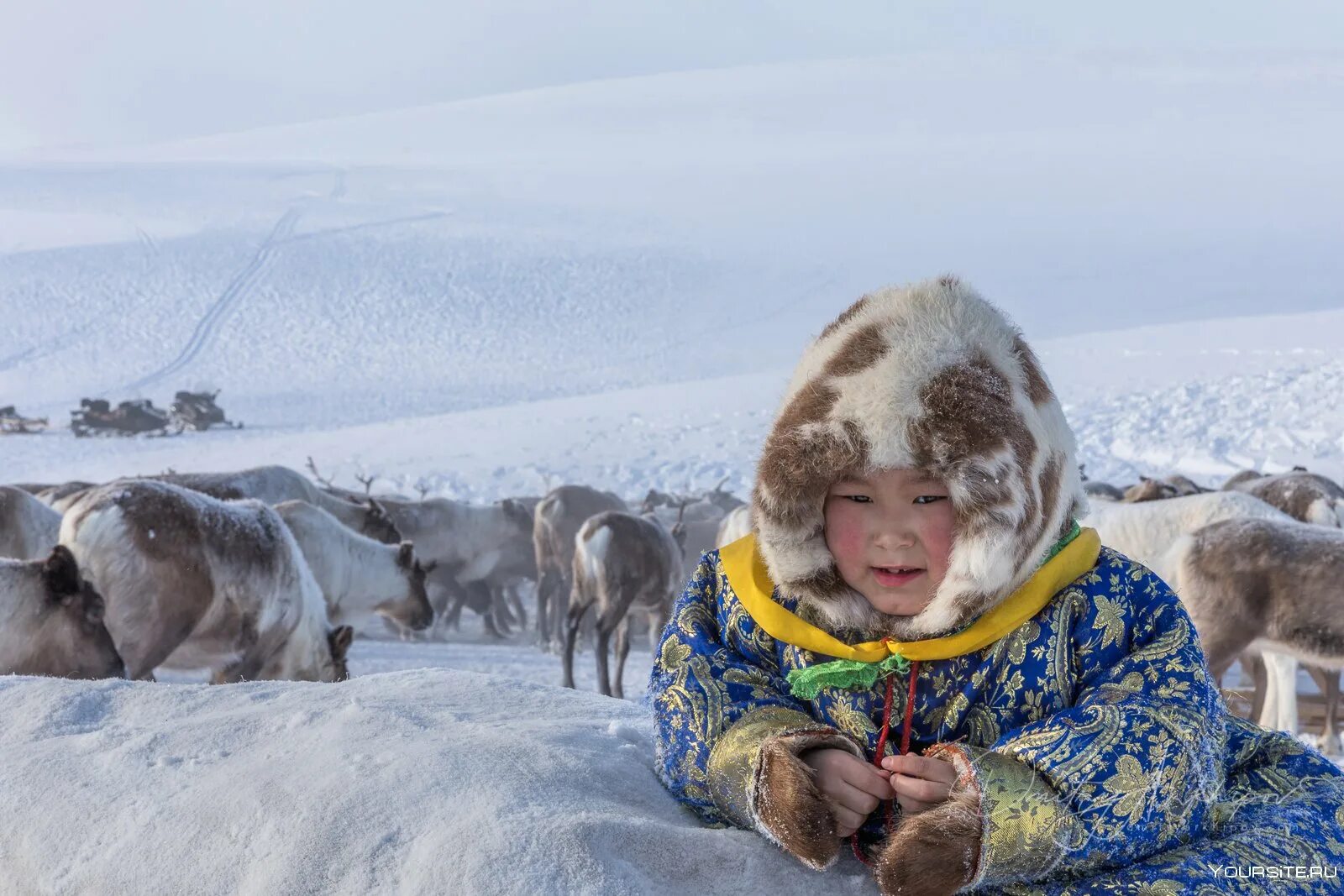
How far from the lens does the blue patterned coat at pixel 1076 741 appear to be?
1.67 meters

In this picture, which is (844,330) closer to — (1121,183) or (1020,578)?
(1020,578)

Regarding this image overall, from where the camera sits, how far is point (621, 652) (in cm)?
1136

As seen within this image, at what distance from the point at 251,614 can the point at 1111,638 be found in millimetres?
5273

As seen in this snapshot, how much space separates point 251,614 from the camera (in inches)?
252

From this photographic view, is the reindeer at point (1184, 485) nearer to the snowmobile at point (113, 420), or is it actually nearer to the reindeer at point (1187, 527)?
the reindeer at point (1187, 527)

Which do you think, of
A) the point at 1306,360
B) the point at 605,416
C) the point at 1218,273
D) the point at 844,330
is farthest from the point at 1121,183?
the point at 844,330

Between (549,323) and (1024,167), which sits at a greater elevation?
(1024,167)

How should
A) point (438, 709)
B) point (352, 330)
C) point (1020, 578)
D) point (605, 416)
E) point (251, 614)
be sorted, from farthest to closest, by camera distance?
point (352, 330), point (605, 416), point (251, 614), point (438, 709), point (1020, 578)

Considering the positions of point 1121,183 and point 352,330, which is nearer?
point 352,330

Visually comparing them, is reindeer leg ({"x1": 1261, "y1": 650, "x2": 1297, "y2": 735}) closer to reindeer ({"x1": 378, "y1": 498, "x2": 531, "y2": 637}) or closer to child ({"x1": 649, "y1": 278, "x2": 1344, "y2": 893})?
child ({"x1": 649, "y1": 278, "x2": 1344, "y2": 893})

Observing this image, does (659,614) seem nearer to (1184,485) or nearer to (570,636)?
(570,636)

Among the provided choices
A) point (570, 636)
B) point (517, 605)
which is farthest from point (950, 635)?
point (517, 605)

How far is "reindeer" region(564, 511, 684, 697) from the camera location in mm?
11438

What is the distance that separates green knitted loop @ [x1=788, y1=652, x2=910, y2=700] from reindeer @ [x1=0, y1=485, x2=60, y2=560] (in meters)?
8.09
